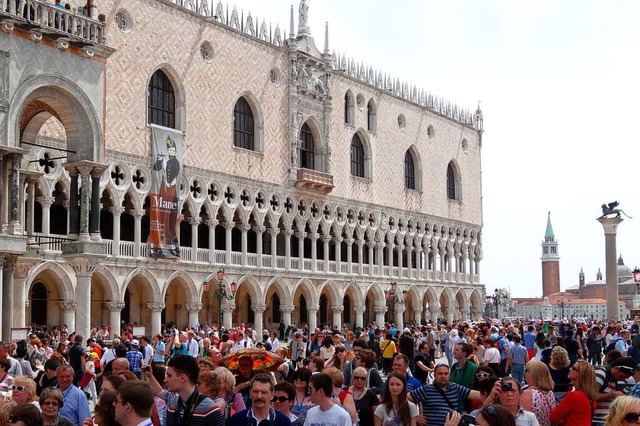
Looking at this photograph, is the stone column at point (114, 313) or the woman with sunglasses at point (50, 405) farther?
the stone column at point (114, 313)

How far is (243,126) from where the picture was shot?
109ft

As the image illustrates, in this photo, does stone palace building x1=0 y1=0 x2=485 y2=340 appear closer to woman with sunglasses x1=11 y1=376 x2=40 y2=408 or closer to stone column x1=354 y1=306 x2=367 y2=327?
stone column x1=354 y1=306 x2=367 y2=327

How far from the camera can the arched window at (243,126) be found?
108ft

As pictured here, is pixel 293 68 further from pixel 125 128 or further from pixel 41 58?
pixel 41 58

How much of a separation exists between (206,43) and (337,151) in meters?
8.61

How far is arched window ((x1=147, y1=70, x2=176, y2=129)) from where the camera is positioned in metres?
29.5

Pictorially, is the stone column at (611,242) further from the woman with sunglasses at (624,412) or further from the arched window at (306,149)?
the woman with sunglasses at (624,412)

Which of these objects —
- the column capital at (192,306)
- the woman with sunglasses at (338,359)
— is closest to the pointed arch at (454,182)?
the column capital at (192,306)

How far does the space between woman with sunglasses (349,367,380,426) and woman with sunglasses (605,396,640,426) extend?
2.98 m

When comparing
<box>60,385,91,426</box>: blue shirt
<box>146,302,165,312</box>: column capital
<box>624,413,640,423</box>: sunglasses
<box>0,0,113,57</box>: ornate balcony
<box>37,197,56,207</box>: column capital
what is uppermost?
<box>0,0,113,57</box>: ornate balcony

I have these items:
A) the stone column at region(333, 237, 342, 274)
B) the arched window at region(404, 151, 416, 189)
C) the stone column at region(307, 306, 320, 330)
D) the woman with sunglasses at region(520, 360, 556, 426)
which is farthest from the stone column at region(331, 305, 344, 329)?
the woman with sunglasses at region(520, 360, 556, 426)

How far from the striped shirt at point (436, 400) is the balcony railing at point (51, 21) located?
12.2 m

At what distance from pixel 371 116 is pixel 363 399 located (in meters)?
34.0

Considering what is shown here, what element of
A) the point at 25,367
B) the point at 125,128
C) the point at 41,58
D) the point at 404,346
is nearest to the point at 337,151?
the point at 125,128
